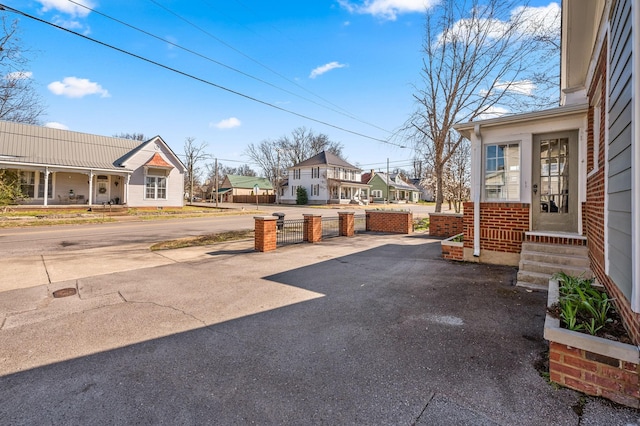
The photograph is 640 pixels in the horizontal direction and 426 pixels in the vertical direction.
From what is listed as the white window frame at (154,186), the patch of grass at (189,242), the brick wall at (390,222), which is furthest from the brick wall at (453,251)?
the white window frame at (154,186)

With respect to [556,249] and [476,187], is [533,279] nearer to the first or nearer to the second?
[556,249]

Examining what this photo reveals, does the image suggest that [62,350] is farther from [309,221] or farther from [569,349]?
[309,221]

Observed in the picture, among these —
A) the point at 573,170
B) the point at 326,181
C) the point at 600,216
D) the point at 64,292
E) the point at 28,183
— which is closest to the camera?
the point at 600,216

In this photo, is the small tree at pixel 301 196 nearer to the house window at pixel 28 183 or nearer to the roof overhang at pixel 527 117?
the house window at pixel 28 183

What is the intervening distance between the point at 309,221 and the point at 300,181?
37.2 meters

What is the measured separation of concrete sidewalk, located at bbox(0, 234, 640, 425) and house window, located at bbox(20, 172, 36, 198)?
22.8m

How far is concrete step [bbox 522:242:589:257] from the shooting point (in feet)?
17.6

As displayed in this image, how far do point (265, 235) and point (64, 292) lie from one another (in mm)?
4658

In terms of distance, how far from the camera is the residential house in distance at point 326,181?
43719 mm

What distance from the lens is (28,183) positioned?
71.6ft

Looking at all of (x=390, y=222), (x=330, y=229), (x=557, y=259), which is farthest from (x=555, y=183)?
(x=330, y=229)

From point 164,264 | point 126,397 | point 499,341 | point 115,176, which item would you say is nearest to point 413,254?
point 499,341

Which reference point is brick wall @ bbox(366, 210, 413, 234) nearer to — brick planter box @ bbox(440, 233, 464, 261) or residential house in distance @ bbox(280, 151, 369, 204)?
brick planter box @ bbox(440, 233, 464, 261)

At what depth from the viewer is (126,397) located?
236 cm
